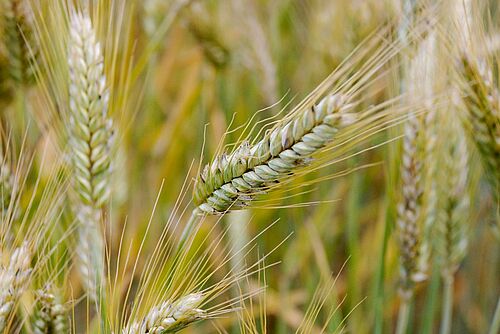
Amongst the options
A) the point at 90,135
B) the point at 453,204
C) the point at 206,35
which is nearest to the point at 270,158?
the point at 90,135

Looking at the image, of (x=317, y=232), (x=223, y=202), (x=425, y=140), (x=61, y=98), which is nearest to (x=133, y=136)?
(x=317, y=232)

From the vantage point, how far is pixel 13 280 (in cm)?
75

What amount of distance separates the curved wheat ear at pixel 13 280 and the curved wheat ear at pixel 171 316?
128 mm

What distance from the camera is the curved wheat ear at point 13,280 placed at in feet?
2.39

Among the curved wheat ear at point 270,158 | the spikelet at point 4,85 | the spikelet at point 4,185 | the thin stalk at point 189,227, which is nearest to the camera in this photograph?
the curved wheat ear at point 270,158

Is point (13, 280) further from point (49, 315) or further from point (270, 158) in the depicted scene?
point (270, 158)

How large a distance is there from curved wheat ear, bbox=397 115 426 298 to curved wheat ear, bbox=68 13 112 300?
0.40m

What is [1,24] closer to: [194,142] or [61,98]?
[61,98]

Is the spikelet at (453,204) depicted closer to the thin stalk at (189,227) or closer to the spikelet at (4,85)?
the thin stalk at (189,227)

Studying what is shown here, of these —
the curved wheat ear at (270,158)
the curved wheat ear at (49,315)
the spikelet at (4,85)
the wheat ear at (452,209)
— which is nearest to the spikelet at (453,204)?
the wheat ear at (452,209)

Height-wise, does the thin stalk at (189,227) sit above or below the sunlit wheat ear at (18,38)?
below

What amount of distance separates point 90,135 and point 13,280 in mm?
189

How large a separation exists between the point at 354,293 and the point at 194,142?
0.57 m

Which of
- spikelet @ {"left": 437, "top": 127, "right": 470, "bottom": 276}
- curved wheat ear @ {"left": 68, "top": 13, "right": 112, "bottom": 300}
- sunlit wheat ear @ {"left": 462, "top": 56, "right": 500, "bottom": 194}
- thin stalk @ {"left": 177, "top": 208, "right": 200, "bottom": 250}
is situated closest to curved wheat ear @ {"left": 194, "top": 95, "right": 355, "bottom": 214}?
thin stalk @ {"left": 177, "top": 208, "right": 200, "bottom": 250}
